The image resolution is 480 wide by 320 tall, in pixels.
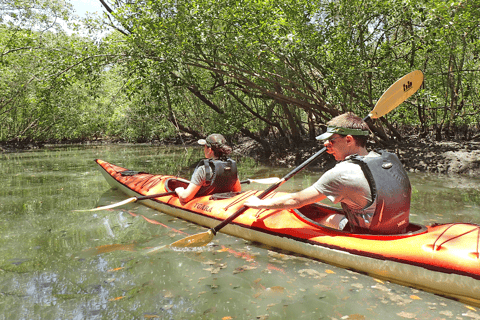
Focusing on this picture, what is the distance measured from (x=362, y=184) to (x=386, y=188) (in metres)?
0.18

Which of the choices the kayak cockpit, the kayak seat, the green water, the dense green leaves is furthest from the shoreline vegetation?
the kayak cockpit

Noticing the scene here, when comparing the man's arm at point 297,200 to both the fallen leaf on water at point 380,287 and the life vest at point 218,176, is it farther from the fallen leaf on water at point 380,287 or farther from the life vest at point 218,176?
the life vest at point 218,176

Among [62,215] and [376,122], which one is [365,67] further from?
[62,215]

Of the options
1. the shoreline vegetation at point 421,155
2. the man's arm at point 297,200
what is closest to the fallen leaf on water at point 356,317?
the man's arm at point 297,200

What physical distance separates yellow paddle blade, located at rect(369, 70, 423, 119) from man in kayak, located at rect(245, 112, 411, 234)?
136 cm

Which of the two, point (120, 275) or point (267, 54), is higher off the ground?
point (267, 54)

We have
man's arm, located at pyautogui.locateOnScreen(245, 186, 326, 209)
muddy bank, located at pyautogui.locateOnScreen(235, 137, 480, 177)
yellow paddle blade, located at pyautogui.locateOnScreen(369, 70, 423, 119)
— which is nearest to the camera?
man's arm, located at pyautogui.locateOnScreen(245, 186, 326, 209)

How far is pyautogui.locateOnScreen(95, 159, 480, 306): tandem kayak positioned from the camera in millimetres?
2508

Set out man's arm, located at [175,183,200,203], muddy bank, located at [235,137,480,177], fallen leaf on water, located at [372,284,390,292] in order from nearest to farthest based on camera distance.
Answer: fallen leaf on water, located at [372,284,390,292] < man's arm, located at [175,183,200,203] < muddy bank, located at [235,137,480,177]

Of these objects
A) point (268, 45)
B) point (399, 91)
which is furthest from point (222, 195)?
point (268, 45)

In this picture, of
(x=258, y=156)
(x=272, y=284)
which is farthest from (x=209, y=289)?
(x=258, y=156)

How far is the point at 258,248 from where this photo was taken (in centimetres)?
379

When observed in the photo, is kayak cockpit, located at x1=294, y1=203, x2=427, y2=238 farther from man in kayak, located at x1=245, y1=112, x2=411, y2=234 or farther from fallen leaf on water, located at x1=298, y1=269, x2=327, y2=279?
fallen leaf on water, located at x1=298, y1=269, x2=327, y2=279

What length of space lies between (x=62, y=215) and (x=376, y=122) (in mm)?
9320
